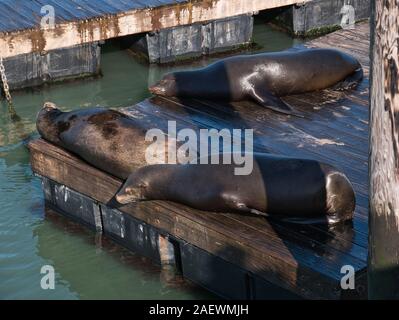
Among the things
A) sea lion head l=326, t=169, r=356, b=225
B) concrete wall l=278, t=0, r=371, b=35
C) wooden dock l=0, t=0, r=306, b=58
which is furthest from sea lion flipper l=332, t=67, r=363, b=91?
concrete wall l=278, t=0, r=371, b=35

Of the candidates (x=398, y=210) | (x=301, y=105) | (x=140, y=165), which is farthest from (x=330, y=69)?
(x=398, y=210)

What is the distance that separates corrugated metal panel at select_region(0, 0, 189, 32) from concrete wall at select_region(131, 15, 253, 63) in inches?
18.8

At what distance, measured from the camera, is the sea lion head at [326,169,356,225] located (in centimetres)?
662

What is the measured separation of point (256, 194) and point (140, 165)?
117 centimetres

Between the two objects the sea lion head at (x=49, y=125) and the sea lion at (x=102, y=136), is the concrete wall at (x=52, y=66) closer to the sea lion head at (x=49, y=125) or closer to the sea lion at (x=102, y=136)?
the sea lion head at (x=49, y=125)

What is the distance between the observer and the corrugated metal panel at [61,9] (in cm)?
1162

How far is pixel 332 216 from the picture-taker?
6.72m

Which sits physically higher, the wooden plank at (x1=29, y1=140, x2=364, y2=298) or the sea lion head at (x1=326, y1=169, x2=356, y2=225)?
the sea lion head at (x1=326, y1=169, x2=356, y2=225)

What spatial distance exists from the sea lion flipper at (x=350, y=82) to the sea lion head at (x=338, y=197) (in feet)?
10.2

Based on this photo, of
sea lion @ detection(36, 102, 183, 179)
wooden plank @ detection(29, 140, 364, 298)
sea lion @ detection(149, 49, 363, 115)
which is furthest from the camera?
sea lion @ detection(149, 49, 363, 115)

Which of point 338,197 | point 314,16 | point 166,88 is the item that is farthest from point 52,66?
point 338,197

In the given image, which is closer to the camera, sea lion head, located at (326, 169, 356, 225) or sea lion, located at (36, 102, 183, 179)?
sea lion head, located at (326, 169, 356, 225)

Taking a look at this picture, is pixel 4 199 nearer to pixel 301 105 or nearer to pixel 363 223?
pixel 301 105

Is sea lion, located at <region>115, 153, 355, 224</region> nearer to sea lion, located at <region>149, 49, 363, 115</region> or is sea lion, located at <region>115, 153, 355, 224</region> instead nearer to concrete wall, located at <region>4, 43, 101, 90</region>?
sea lion, located at <region>149, 49, 363, 115</region>
